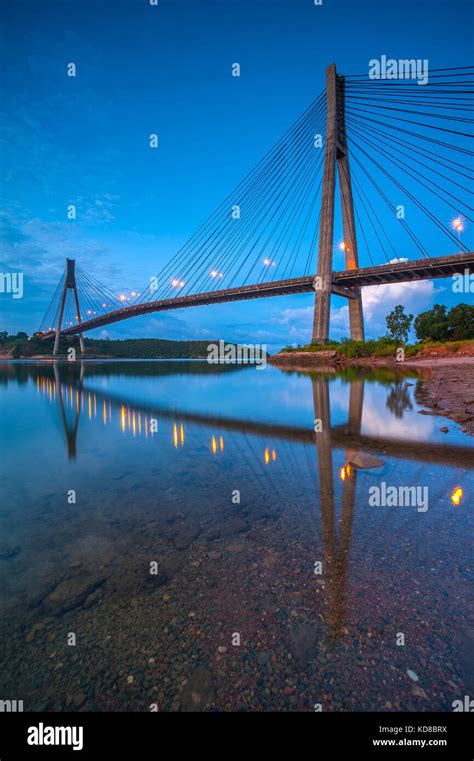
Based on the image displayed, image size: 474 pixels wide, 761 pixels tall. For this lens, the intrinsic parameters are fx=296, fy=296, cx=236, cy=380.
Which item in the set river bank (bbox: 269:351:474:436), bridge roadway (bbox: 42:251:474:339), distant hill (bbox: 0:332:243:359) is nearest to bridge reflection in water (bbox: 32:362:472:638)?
river bank (bbox: 269:351:474:436)

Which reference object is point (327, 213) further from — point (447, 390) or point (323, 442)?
point (323, 442)

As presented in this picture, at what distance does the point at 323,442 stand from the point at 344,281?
130 ft

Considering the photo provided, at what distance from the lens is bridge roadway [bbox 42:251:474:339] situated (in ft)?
117

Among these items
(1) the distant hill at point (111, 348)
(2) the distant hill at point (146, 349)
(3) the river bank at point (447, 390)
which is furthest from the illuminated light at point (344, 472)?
(2) the distant hill at point (146, 349)

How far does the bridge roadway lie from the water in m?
37.1

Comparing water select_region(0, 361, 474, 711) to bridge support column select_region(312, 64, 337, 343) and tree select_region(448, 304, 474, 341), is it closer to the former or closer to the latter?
bridge support column select_region(312, 64, 337, 343)

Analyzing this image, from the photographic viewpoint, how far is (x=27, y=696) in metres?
2.03

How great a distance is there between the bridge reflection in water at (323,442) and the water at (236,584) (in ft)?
0.15

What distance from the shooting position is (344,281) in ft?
138

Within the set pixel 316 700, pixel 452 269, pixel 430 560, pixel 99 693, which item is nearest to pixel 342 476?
pixel 430 560

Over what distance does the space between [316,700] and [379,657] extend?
1.89 feet

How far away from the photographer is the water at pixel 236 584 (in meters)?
1.97

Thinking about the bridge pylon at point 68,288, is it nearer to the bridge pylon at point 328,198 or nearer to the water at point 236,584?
the bridge pylon at point 328,198
